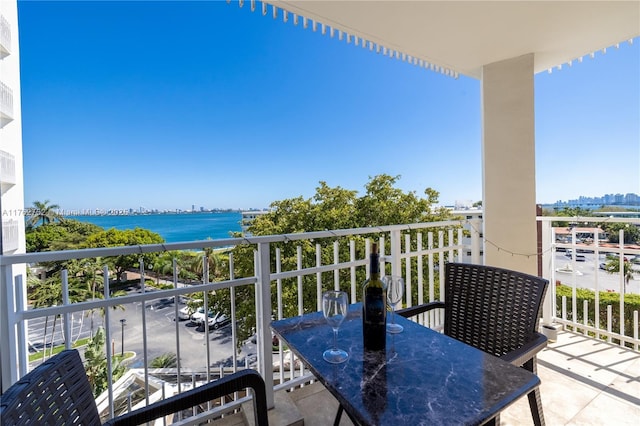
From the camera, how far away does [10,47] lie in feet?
15.7

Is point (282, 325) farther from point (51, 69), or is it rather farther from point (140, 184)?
point (140, 184)

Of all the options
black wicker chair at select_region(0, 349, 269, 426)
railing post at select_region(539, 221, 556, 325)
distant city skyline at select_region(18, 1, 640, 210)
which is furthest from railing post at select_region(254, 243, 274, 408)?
distant city skyline at select_region(18, 1, 640, 210)

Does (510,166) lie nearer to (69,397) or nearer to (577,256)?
(577,256)

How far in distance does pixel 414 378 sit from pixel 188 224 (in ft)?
59.1

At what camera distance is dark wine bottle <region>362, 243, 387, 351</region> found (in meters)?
1.06

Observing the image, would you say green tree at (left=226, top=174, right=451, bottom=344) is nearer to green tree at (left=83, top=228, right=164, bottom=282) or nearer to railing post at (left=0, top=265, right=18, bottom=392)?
green tree at (left=83, top=228, right=164, bottom=282)

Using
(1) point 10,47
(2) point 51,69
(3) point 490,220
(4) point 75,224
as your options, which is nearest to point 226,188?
(2) point 51,69

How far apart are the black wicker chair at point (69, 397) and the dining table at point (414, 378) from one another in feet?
0.86

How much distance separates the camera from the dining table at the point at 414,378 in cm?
75

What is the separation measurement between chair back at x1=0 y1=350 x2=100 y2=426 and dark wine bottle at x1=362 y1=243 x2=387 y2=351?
842 mm

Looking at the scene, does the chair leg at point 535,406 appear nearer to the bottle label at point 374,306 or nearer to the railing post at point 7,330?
the bottle label at point 374,306

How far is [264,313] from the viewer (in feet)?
6.09

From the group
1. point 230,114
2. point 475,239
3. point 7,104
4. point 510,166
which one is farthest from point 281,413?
point 230,114

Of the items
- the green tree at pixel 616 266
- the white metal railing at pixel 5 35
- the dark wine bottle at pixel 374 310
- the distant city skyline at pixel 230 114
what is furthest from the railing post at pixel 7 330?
the distant city skyline at pixel 230 114
